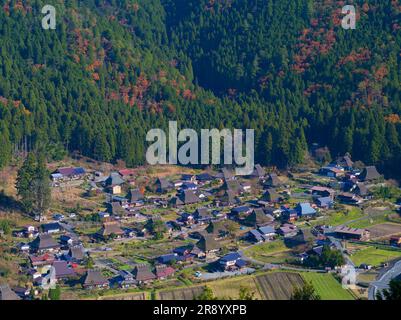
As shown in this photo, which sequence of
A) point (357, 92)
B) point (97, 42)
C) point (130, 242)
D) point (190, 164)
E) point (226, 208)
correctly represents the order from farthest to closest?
point (97, 42), point (357, 92), point (190, 164), point (226, 208), point (130, 242)

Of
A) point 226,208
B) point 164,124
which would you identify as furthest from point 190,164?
point 226,208

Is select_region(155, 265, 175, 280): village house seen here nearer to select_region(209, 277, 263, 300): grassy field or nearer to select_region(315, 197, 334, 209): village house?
select_region(209, 277, 263, 300): grassy field

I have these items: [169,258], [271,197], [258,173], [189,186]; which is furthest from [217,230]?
[258,173]

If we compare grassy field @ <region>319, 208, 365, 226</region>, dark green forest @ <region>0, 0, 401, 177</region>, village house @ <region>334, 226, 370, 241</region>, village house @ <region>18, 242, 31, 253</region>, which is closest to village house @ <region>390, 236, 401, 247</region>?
village house @ <region>334, 226, 370, 241</region>

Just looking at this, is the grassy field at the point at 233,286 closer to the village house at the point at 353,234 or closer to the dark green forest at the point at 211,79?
the village house at the point at 353,234

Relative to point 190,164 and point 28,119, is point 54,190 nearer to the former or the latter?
point 28,119
